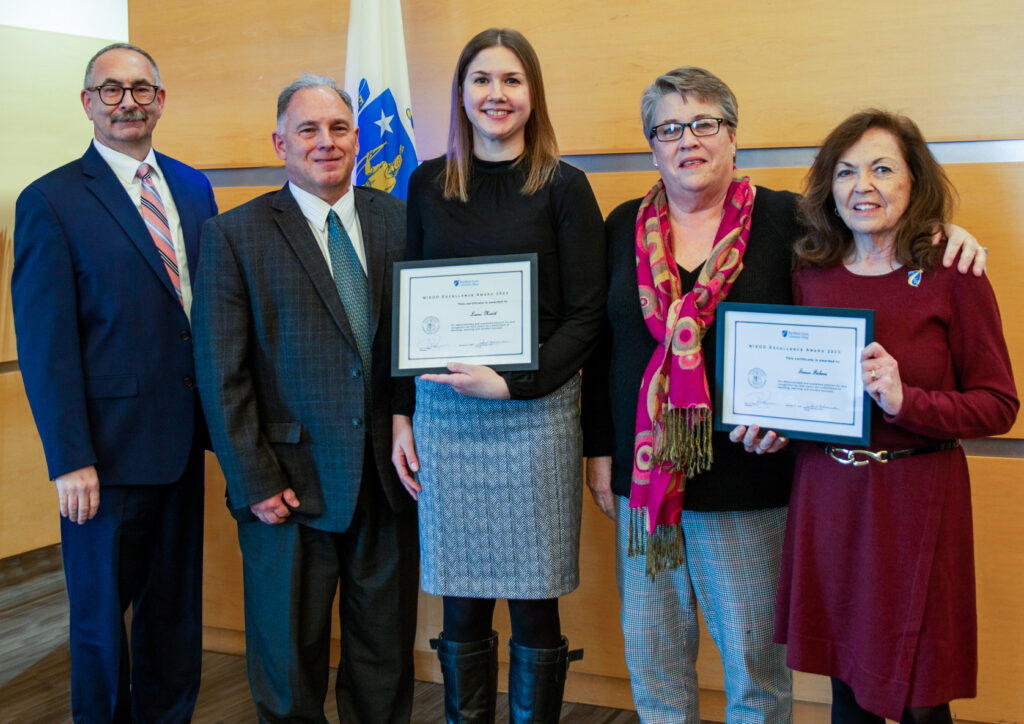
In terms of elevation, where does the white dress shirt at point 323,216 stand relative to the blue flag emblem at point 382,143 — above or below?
below

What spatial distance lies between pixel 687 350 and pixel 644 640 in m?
0.67

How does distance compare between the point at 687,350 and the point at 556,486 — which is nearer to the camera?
the point at 687,350

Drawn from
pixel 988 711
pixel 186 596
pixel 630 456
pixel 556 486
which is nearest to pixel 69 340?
pixel 186 596

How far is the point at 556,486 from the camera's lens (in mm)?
1997

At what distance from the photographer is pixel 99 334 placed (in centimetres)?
227

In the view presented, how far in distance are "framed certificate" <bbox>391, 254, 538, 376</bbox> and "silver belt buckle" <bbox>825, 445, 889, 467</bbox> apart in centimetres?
65

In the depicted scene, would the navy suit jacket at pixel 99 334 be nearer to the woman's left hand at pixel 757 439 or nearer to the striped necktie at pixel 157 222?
the striped necktie at pixel 157 222

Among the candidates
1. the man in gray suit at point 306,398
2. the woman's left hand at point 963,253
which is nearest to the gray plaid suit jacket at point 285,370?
the man in gray suit at point 306,398

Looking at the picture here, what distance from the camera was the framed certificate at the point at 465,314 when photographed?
6.16ft

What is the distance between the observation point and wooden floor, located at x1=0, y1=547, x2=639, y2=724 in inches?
111

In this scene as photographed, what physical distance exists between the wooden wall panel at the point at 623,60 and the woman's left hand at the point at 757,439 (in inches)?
49.0

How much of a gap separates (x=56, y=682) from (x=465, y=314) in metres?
2.37

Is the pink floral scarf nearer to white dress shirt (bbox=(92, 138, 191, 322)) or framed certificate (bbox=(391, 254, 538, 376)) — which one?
framed certificate (bbox=(391, 254, 538, 376))

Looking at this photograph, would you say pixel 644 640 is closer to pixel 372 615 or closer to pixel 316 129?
pixel 372 615
